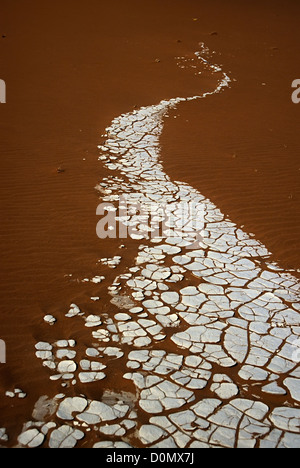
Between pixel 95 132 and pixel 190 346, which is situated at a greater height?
pixel 95 132

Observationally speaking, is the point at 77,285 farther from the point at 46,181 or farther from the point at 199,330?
the point at 46,181

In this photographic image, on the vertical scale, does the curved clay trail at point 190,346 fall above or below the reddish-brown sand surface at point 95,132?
below

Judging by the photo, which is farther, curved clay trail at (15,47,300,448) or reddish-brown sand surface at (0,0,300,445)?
reddish-brown sand surface at (0,0,300,445)

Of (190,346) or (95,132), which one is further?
(95,132)

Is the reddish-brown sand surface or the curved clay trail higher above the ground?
the reddish-brown sand surface

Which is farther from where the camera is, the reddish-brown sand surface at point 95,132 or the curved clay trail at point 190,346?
the reddish-brown sand surface at point 95,132

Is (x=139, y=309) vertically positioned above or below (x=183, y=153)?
below
